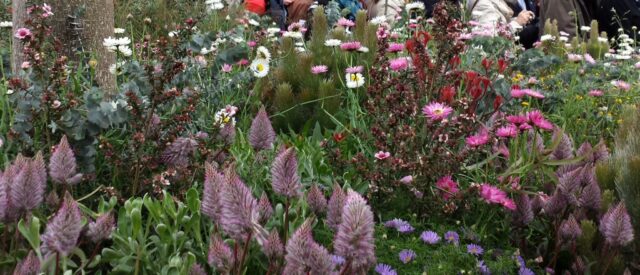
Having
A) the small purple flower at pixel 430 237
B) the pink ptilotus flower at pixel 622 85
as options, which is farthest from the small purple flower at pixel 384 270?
the pink ptilotus flower at pixel 622 85

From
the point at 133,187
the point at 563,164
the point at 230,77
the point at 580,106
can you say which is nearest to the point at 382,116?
the point at 563,164

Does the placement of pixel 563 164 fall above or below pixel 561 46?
above

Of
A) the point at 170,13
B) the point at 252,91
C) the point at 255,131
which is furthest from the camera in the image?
the point at 170,13

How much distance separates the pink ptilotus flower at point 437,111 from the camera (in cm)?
259

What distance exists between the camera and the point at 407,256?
6.99 ft

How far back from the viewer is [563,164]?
2541 millimetres

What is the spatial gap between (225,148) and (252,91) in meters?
1.05

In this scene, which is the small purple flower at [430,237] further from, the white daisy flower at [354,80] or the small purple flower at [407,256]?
the white daisy flower at [354,80]

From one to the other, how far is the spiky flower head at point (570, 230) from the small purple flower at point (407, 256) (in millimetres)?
477

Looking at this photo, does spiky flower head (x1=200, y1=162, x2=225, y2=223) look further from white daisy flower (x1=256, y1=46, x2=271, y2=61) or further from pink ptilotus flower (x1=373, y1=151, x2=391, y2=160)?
white daisy flower (x1=256, y1=46, x2=271, y2=61)

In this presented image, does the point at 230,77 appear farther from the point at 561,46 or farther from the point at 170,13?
the point at 170,13

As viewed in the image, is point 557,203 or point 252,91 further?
point 252,91

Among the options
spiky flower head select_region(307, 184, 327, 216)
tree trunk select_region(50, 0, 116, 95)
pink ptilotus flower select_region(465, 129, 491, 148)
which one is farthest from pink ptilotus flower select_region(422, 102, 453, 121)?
tree trunk select_region(50, 0, 116, 95)

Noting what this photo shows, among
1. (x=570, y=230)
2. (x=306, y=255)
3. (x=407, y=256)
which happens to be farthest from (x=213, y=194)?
(x=570, y=230)
